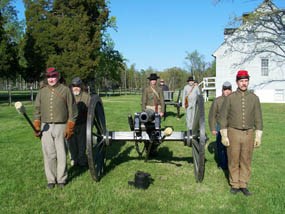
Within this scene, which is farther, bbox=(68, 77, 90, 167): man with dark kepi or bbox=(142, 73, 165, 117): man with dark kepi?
bbox=(142, 73, 165, 117): man with dark kepi

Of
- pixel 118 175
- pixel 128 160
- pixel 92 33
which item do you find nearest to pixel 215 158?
pixel 128 160

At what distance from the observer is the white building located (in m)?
30.5

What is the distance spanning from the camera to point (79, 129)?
7.09m

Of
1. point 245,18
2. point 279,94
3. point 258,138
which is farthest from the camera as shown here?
point 279,94

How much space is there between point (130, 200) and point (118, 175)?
134 cm

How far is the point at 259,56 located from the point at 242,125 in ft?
90.4

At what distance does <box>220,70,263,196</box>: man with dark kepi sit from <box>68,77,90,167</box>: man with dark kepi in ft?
9.37

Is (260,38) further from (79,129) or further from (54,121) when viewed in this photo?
(54,121)

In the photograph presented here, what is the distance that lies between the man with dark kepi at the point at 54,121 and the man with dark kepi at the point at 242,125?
230cm

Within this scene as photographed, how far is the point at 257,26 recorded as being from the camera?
3058cm

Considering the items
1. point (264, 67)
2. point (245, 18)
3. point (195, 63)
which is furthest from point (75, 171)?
point (195, 63)

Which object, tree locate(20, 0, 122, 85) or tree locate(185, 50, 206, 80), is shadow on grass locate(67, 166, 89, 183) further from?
tree locate(185, 50, 206, 80)

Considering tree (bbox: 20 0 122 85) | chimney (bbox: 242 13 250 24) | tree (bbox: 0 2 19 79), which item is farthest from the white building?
tree (bbox: 0 2 19 79)

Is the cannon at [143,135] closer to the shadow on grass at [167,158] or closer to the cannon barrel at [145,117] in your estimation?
the cannon barrel at [145,117]
